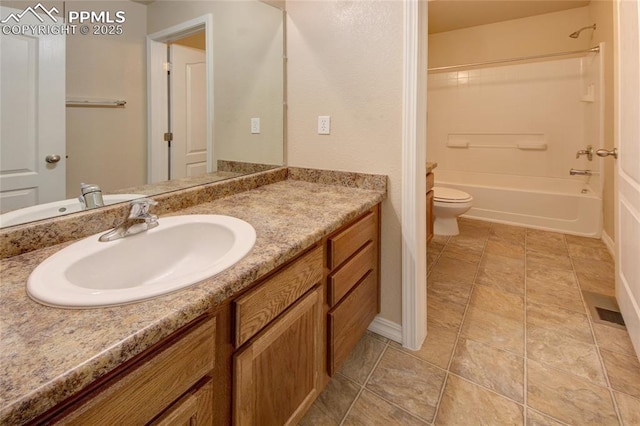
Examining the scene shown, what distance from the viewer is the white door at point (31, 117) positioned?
2.80 feet

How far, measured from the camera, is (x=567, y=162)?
3.57 m

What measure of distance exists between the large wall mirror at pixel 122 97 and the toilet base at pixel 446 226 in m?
2.12

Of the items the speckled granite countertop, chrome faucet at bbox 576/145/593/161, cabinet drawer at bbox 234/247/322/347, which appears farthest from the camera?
chrome faucet at bbox 576/145/593/161

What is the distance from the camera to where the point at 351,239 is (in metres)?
1.29

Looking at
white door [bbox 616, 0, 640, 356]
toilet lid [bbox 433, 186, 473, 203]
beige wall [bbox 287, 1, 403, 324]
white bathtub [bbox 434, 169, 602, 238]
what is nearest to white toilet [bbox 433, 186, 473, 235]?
toilet lid [bbox 433, 186, 473, 203]

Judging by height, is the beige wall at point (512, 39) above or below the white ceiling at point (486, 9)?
below

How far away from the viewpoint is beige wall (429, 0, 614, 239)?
2.80 meters

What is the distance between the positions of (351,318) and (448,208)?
2.00m

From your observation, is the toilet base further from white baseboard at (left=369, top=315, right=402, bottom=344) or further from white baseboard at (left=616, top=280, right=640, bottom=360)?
white baseboard at (left=369, top=315, right=402, bottom=344)

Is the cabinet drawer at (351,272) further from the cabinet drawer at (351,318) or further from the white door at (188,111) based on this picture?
the white door at (188,111)

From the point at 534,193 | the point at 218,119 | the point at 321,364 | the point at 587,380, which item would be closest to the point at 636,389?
the point at 587,380

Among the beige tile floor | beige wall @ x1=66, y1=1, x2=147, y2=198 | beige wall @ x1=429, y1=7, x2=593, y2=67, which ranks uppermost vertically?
beige wall @ x1=429, y1=7, x2=593, y2=67

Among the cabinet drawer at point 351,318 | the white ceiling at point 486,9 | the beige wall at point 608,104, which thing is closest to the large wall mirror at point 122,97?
the cabinet drawer at point 351,318

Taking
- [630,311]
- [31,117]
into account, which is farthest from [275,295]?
[630,311]
